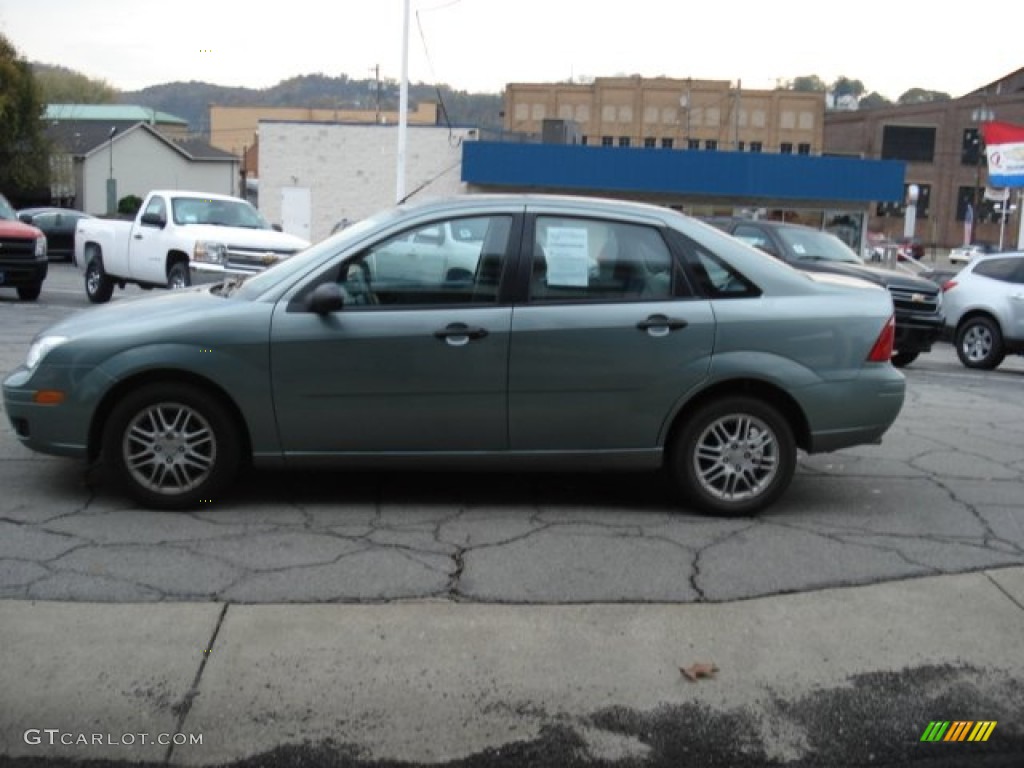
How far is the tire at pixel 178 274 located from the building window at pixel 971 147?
79.3m

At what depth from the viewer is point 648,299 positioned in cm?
602

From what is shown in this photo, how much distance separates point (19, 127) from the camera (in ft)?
143


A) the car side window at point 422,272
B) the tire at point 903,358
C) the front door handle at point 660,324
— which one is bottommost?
the tire at point 903,358

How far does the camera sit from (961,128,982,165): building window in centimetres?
8356

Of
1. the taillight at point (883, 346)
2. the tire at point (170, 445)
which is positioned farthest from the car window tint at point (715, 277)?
the tire at point (170, 445)

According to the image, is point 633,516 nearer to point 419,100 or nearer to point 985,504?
point 985,504

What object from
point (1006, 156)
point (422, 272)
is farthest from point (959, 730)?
point (1006, 156)

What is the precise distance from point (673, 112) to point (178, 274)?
72987 millimetres

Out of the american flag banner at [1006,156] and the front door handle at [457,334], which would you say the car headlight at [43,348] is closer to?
the front door handle at [457,334]

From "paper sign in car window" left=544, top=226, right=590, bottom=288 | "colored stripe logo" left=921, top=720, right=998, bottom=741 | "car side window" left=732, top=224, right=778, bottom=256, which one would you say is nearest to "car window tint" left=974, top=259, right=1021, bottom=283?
"car side window" left=732, top=224, right=778, bottom=256

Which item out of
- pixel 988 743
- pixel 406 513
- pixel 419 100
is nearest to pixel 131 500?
pixel 406 513

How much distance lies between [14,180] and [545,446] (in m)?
45.2

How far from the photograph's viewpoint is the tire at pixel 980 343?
1513 centimetres

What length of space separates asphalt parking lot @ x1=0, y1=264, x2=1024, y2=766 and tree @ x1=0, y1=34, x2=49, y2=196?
39.2 metres
